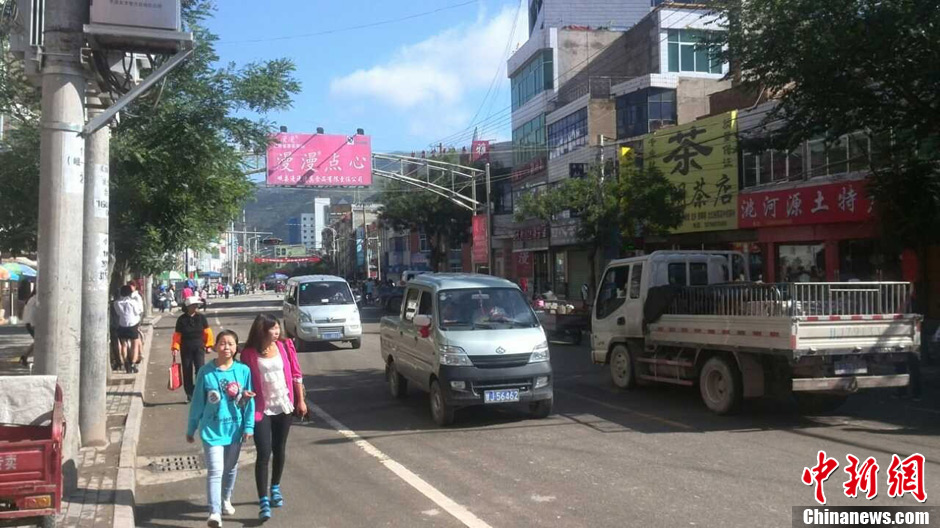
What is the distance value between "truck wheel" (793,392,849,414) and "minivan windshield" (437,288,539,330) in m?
3.91

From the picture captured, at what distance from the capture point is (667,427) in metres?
10.4

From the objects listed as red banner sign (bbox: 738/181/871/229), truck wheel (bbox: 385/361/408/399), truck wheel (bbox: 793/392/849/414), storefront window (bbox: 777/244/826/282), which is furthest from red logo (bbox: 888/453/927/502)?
storefront window (bbox: 777/244/826/282)

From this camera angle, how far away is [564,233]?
39812mm

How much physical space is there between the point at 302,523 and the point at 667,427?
531 cm

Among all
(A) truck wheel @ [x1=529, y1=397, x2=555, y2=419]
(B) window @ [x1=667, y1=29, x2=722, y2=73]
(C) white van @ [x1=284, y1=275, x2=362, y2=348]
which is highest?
(B) window @ [x1=667, y1=29, x2=722, y2=73]

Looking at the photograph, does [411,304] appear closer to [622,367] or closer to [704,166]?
[622,367]

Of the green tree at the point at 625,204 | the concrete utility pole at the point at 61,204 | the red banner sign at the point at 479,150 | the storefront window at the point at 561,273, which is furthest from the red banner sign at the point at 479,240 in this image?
the concrete utility pole at the point at 61,204

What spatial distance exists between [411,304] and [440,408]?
222 cm

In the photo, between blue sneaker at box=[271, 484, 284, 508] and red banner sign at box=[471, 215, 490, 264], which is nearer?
blue sneaker at box=[271, 484, 284, 508]

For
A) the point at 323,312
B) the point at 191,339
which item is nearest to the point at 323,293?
the point at 323,312

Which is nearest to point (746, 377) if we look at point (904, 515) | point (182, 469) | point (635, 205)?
point (904, 515)

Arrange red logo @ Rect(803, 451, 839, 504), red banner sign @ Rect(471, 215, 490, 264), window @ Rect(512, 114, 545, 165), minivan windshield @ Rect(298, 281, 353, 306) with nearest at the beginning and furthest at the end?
red logo @ Rect(803, 451, 839, 504), minivan windshield @ Rect(298, 281, 353, 306), red banner sign @ Rect(471, 215, 490, 264), window @ Rect(512, 114, 545, 165)

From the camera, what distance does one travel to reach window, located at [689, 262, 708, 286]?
1338cm

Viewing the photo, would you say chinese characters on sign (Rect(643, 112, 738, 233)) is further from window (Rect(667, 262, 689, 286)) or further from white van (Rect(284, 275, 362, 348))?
window (Rect(667, 262, 689, 286))
